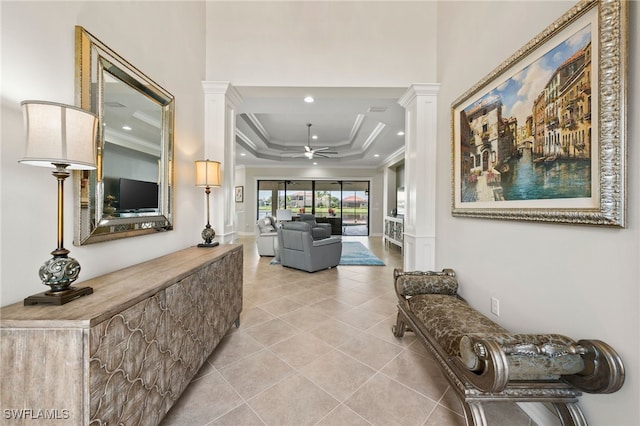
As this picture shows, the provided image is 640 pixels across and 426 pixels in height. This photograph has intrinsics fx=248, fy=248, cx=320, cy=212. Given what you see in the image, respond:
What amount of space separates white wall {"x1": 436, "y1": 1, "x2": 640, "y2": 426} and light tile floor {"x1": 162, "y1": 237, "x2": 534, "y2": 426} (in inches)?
25.3

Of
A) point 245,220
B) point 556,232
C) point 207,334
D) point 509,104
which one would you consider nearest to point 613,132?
point 556,232

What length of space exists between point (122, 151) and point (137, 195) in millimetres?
327

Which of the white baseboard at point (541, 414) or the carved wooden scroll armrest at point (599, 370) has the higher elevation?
the carved wooden scroll armrest at point (599, 370)

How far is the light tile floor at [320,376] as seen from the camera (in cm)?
152

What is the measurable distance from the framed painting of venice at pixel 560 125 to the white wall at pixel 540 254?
0.06 meters

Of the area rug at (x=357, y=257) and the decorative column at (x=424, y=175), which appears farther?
the area rug at (x=357, y=257)

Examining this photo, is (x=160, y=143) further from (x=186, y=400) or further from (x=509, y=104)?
(x=509, y=104)

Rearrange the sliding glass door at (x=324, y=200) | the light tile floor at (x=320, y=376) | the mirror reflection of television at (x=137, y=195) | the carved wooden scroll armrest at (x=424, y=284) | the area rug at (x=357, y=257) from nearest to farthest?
the light tile floor at (x=320, y=376)
the mirror reflection of television at (x=137, y=195)
the carved wooden scroll armrest at (x=424, y=284)
the area rug at (x=357, y=257)
the sliding glass door at (x=324, y=200)

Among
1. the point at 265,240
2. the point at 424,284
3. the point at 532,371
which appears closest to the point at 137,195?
the point at 424,284

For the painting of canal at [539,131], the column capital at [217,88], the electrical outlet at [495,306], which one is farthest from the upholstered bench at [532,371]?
the column capital at [217,88]

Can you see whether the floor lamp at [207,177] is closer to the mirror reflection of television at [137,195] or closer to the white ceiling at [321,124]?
the mirror reflection of television at [137,195]

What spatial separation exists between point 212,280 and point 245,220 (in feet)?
27.7

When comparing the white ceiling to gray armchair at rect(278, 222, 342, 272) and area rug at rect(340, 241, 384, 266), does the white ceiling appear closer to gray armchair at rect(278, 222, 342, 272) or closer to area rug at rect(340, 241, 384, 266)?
gray armchair at rect(278, 222, 342, 272)

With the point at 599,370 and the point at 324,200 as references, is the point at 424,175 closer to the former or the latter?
the point at 599,370
